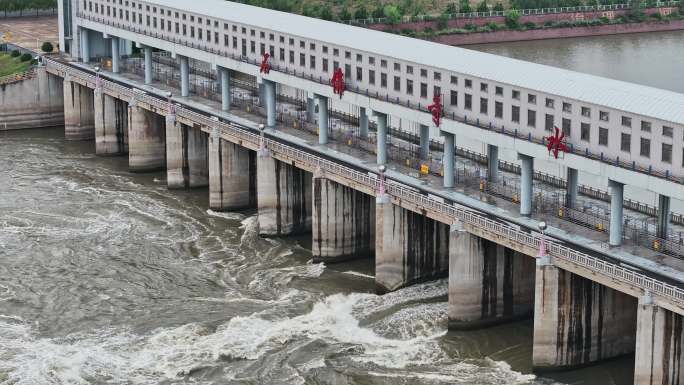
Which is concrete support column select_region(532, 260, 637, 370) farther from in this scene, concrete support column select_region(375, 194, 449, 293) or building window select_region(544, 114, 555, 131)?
concrete support column select_region(375, 194, 449, 293)

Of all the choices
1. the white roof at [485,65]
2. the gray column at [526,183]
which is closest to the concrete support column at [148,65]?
the white roof at [485,65]

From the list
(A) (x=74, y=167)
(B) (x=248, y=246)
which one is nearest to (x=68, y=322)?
(B) (x=248, y=246)

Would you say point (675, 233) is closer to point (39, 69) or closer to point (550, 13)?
point (39, 69)

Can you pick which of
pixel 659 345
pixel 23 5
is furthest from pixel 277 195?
pixel 23 5

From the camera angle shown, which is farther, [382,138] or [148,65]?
[148,65]

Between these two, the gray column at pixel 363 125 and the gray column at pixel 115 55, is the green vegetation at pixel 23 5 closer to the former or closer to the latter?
the gray column at pixel 115 55

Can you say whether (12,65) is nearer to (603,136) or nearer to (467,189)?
(467,189)
